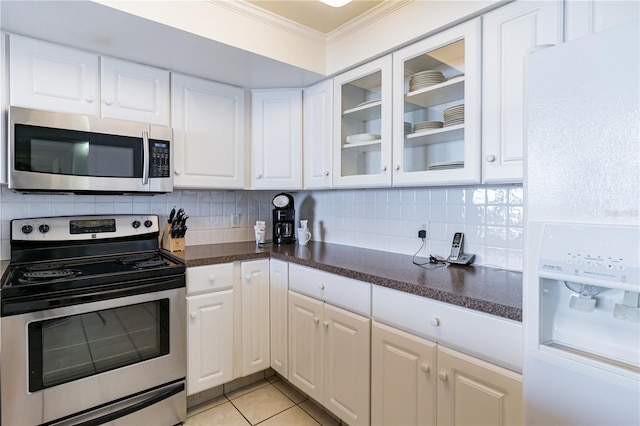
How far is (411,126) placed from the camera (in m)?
1.79

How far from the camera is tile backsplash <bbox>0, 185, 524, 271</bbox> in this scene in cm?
170

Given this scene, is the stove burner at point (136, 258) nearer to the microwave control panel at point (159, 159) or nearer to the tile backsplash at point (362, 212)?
the tile backsplash at point (362, 212)

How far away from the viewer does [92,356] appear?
1577 mm

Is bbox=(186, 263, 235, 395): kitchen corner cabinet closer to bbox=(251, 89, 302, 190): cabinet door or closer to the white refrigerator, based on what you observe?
bbox=(251, 89, 302, 190): cabinet door

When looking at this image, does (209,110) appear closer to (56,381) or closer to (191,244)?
(191,244)

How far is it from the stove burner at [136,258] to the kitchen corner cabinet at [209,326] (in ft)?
1.07

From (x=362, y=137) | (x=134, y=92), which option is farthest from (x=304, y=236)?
(x=134, y=92)

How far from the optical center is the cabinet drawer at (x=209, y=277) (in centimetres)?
188

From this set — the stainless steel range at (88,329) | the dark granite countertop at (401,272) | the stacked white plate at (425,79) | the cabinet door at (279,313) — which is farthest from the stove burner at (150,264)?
the stacked white plate at (425,79)

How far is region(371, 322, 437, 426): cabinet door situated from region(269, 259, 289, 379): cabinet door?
2.34 ft

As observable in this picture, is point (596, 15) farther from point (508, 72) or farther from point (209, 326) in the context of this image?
point (209, 326)

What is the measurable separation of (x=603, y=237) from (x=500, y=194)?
1006 millimetres

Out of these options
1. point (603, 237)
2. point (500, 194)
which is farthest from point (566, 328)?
point (500, 194)

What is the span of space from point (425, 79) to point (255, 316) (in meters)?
1.70
